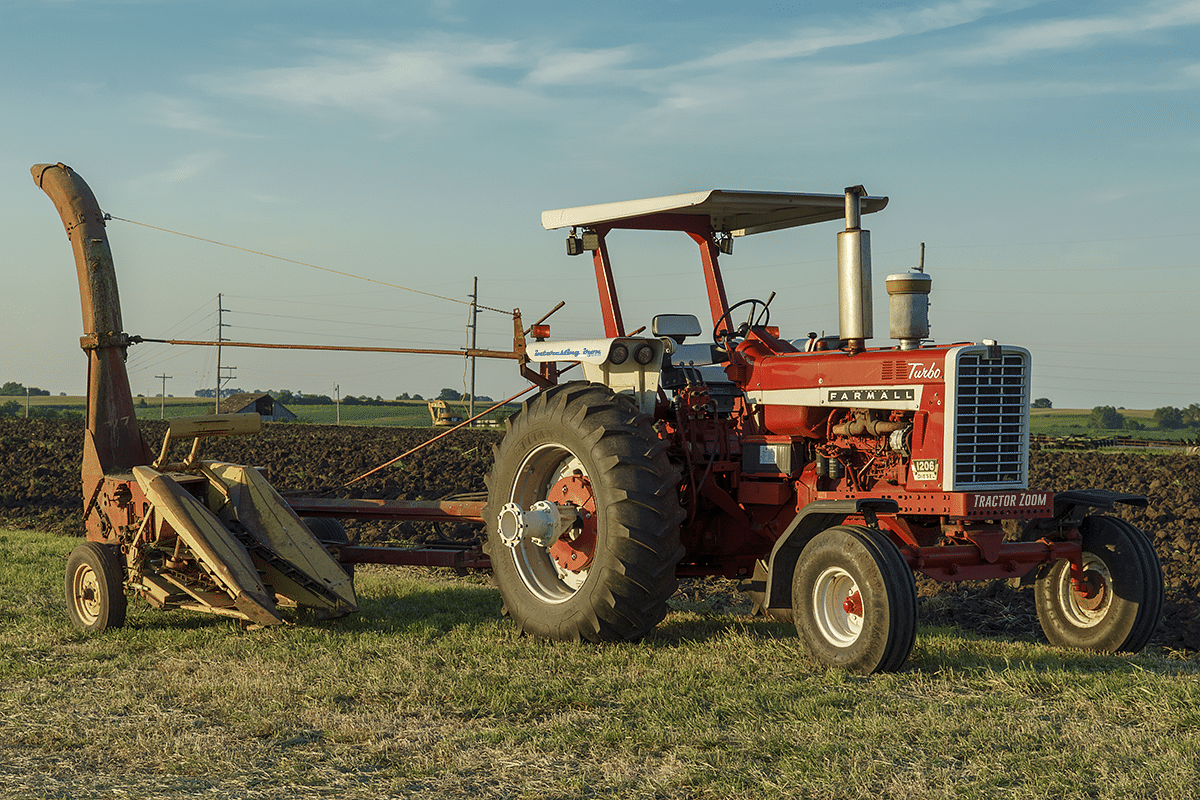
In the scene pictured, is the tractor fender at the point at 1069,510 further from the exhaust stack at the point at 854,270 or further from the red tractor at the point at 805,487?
the exhaust stack at the point at 854,270

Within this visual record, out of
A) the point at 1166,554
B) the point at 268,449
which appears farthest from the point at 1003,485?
the point at 268,449

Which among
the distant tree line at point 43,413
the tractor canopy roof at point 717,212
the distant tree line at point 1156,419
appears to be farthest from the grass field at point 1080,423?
the tractor canopy roof at point 717,212

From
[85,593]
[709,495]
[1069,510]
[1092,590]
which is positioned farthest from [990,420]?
[85,593]

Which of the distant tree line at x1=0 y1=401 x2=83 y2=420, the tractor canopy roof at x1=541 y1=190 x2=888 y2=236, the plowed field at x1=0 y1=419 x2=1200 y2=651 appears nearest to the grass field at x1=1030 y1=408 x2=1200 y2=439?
the plowed field at x1=0 y1=419 x2=1200 y2=651

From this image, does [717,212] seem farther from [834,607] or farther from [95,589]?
[95,589]

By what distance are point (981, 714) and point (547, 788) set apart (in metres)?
2.02

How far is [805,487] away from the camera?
6707 millimetres

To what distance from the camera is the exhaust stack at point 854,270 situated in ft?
20.1

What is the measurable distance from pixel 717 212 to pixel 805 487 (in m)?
2.15

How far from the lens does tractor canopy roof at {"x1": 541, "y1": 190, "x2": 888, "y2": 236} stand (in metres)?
7.16

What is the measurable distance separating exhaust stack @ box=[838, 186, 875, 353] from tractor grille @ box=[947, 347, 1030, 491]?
0.59 metres

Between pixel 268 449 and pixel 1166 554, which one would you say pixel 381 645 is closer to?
pixel 1166 554

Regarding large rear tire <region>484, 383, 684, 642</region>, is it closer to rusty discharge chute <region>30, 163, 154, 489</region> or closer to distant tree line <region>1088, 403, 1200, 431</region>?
rusty discharge chute <region>30, 163, 154, 489</region>

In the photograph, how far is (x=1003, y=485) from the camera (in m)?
6.22
